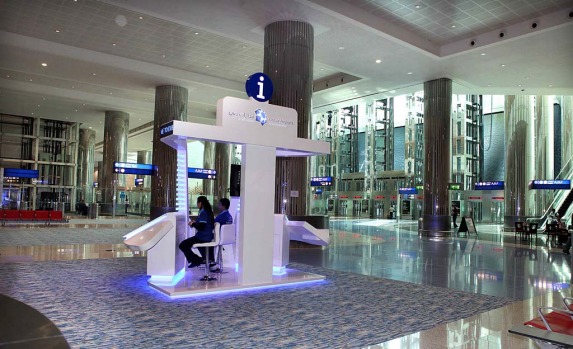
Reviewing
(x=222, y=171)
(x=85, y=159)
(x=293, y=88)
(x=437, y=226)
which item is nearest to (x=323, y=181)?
(x=222, y=171)

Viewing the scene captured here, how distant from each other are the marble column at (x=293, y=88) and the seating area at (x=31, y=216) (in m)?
12.9

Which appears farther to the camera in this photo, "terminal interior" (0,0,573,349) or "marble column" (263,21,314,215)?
"marble column" (263,21,314,215)

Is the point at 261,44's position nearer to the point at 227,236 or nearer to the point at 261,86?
the point at 261,86

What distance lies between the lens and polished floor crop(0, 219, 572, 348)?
4.14m

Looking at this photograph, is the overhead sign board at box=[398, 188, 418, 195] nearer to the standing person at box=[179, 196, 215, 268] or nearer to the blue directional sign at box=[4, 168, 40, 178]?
the blue directional sign at box=[4, 168, 40, 178]

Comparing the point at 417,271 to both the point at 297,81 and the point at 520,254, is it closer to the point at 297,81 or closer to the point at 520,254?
the point at 520,254

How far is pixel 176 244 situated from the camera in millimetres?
6500

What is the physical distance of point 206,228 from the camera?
663 centimetres

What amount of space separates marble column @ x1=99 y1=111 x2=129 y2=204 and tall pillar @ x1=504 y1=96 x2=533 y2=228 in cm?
2157

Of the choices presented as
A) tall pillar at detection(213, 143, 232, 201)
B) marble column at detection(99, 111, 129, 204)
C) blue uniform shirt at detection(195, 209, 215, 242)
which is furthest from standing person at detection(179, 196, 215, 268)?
tall pillar at detection(213, 143, 232, 201)

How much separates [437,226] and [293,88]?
29.2 ft

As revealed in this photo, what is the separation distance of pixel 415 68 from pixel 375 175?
65.5 ft

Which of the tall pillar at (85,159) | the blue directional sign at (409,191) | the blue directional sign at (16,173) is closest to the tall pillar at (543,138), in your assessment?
the blue directional sign at (409,191)

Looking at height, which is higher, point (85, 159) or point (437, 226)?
point (85, 159)
